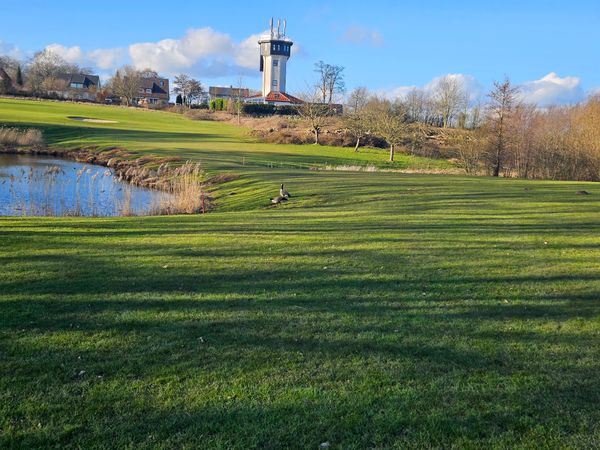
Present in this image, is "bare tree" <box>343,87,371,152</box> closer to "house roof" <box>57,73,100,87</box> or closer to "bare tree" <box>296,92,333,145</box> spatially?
"bare tree" <box>296,92,333,145</box>

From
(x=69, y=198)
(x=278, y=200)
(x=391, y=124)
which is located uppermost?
(x=391, y=124)

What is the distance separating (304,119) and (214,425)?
63.5 m

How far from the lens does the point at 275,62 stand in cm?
13225

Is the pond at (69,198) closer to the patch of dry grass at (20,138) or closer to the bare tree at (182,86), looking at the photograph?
the patch of dry grass at (20,138)

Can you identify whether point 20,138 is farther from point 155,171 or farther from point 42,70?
point 42,70

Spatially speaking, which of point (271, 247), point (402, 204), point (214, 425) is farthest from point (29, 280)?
point (402, 204)

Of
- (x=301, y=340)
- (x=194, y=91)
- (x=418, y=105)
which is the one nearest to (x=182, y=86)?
(x=194, y=91)

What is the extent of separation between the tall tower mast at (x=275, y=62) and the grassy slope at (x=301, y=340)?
125 m

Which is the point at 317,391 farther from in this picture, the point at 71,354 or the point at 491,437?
the point at 71,354

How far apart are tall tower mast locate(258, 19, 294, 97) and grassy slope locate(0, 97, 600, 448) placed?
411 ft

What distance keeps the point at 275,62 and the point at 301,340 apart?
133 meters

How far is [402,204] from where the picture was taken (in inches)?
668

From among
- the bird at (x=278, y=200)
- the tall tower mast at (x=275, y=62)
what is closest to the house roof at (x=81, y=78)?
the tall tower mast at (x=275, y=62)

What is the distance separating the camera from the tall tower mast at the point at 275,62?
5187 inches
